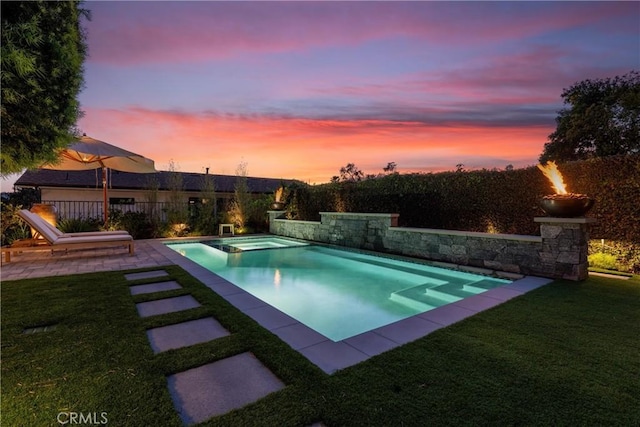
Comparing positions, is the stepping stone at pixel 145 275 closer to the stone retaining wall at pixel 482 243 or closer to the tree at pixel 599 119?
the stone retaining wall at pixel 482 243

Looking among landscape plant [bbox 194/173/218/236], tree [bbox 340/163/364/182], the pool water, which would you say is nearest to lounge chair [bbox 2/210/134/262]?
the pool water

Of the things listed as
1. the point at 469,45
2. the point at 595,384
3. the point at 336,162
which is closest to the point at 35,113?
the point at 595,384

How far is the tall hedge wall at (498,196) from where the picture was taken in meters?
5.63

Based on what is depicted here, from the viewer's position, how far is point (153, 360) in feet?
8.14

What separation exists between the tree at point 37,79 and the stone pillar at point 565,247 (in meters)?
6.84

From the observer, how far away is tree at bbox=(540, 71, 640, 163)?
11234 millimetres

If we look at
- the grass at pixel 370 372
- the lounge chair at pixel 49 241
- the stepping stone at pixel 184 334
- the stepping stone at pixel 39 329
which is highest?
the lounge chair at pixel 49 241

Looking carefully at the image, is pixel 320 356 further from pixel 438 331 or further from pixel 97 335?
pixel 97 335

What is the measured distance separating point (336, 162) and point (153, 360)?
14435 millimetres

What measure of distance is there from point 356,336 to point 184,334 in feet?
6.00

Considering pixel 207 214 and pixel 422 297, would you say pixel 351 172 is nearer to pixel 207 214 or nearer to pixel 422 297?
pixel 207 214

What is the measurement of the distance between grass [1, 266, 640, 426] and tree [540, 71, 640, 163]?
11938 mm

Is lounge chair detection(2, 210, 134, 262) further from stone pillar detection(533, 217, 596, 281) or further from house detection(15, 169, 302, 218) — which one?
stone pillar detection(533, 217, 596, 281)

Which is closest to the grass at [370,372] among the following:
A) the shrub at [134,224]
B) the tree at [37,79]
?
the tree at [37,79]
